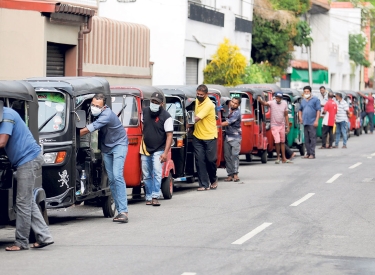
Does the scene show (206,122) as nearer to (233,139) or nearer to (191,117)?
(191,117)

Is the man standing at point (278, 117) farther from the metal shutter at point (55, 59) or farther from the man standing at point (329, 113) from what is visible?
the man standing at point (329, 113)

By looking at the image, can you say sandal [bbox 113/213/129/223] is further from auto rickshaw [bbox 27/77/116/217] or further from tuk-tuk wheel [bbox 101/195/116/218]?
tuk-tuk wheel [bbox 101/195/116/218]

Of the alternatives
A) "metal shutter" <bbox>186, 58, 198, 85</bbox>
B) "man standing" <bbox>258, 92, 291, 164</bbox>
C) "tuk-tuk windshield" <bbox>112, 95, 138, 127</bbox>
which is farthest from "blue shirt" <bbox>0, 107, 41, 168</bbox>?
"metal shutter" <bbox>186, 58, 198, 85</bbox>

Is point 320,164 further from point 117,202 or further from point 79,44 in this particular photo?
point 117,202

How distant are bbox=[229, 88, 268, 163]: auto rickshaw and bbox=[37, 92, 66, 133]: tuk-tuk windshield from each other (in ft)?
35.1

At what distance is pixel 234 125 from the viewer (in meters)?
20.0

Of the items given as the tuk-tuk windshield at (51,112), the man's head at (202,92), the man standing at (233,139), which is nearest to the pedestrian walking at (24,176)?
the tuk-tuk windshield at (51,112)


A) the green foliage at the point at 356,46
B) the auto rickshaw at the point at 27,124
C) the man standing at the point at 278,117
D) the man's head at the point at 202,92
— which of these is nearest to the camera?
the auto rickshaw at the point at 27,124

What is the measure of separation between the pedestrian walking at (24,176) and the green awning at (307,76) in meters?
48.1

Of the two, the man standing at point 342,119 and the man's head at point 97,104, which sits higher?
the man's head at point 97,104

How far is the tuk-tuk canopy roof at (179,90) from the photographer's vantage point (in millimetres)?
18641

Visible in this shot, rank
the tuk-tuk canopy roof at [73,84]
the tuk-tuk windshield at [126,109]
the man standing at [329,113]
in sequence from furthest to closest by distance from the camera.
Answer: the man standing at [329,113] → the tuk-tuk windshield at [126,109] → the tuk-tuk canopy roof at [73,84]

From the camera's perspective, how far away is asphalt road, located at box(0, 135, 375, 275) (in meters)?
9.84

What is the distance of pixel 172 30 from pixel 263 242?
23391mm
